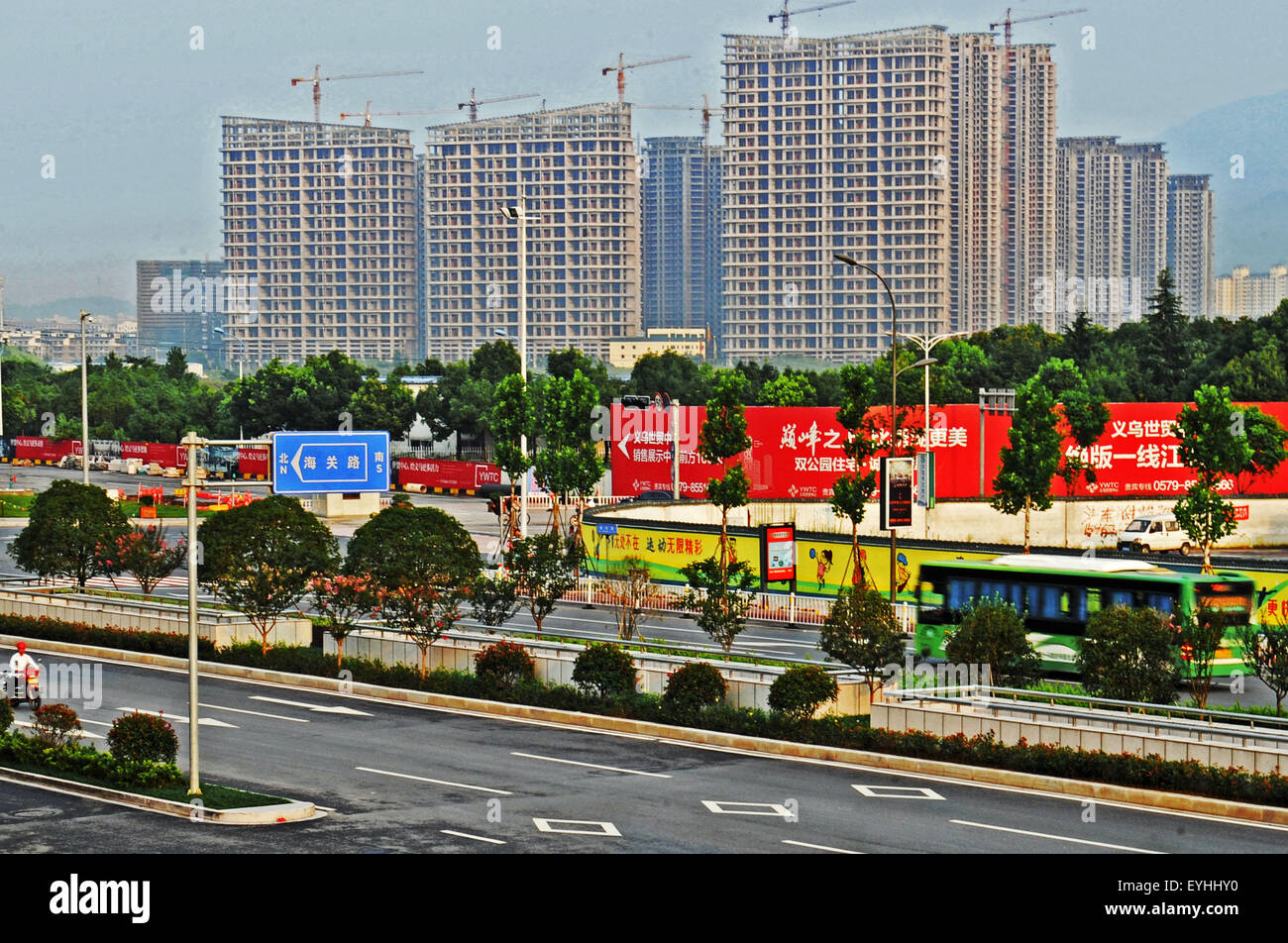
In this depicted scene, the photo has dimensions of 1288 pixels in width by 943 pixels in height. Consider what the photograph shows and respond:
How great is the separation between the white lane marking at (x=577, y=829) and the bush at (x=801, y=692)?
7317 mm

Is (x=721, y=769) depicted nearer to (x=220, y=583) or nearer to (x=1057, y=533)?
(x=220, y=583)

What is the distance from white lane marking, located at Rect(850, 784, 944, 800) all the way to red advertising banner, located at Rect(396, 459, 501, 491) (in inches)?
2757

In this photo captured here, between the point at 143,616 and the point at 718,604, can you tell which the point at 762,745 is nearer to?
the point at 718,604

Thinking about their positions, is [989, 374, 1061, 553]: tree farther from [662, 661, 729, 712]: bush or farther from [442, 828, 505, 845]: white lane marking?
[442, 828, 505, 845]: white lane marking

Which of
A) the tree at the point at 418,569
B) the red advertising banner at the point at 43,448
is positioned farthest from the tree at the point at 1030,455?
the red advertising banner at the point at 43,448

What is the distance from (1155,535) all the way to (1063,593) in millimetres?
33026

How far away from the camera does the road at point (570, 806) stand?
23.2 metres

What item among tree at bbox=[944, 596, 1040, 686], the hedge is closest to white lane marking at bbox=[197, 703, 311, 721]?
the hedge

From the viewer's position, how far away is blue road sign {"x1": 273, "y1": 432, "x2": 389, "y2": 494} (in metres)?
78.8

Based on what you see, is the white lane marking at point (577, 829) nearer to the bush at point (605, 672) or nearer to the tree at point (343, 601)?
the bush at point (605, 672)

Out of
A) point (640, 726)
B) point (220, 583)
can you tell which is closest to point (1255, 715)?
point (640, 726)

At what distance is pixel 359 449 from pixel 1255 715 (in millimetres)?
58791

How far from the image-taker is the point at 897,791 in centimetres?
2695

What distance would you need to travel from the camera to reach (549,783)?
27281 millimetres
